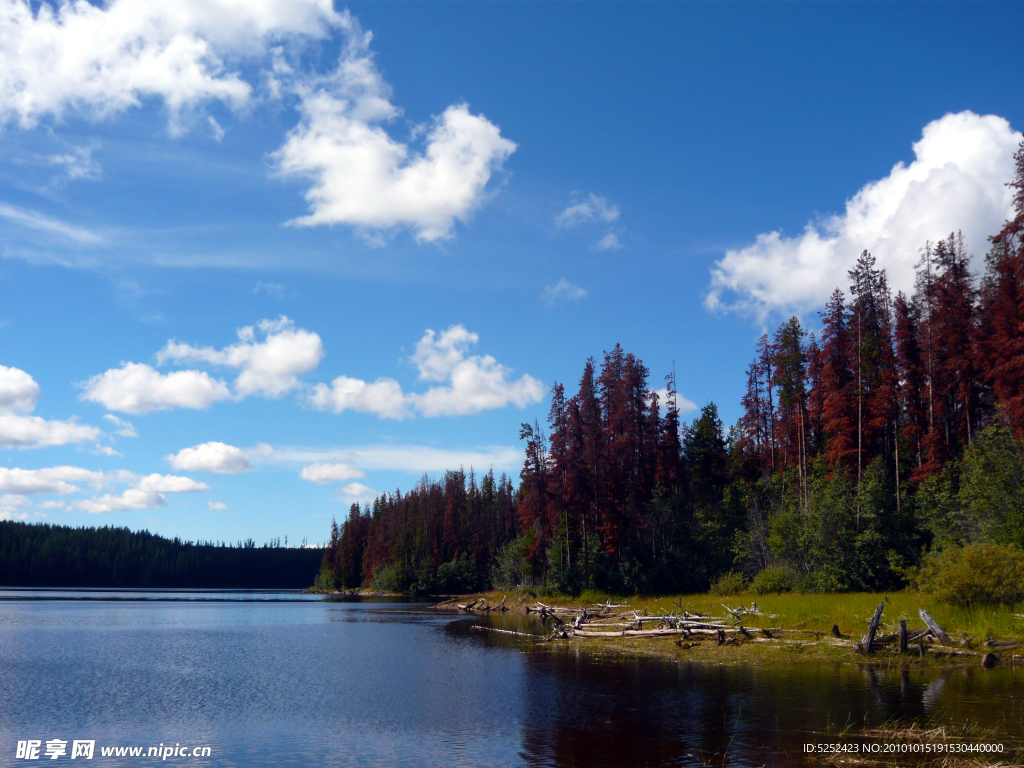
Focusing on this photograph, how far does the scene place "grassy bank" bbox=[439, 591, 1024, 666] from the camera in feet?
102

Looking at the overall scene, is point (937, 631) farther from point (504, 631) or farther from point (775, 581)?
point (504, 631)

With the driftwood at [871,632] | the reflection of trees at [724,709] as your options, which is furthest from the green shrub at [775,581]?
the reflection of trees at [724,709]

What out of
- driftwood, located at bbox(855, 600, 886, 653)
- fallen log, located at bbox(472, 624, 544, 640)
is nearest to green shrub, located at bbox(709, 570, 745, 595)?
fallen log, located at bbox(472, 624, 544, 640)

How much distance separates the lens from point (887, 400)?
60875mm

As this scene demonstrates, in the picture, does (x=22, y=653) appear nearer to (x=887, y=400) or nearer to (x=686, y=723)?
(x=686, y=723)

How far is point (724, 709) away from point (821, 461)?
46.7m

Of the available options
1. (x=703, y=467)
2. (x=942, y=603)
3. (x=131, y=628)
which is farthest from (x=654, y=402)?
(x=131, y=628)

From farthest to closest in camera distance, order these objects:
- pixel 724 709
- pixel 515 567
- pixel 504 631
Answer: pixel 515 567
pixel 504 631
pixel 724 709

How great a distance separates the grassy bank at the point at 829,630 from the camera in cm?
3117

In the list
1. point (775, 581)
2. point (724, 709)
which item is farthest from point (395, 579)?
point (724, 709)

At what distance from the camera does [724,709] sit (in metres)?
24.0

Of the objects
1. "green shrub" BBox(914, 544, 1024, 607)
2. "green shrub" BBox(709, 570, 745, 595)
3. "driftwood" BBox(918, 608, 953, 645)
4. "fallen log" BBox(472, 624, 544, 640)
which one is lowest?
"fallen log" BBox(472, 624, 544, 640)

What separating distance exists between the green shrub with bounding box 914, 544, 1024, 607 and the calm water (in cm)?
638

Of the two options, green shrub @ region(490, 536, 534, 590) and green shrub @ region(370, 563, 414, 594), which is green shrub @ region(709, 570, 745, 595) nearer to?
green shrub @ region(490, 536, 534, 590)
